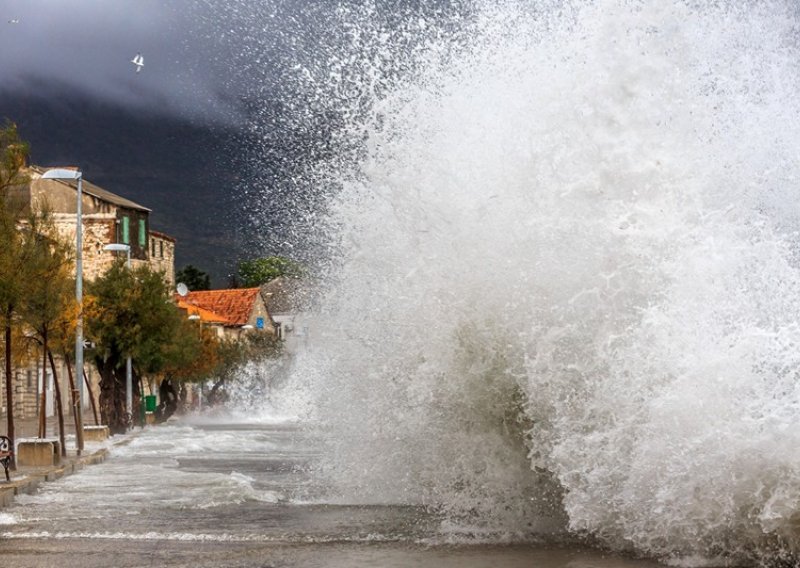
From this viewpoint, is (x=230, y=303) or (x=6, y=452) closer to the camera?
(x=6, y=452)

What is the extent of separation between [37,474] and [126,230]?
6619 centimetres

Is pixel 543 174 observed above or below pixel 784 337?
above

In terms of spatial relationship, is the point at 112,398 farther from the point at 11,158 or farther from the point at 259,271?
the point at 259,271

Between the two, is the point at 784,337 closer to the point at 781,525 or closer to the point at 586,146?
the point at 781,525

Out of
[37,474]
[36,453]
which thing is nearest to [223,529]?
[37,474]

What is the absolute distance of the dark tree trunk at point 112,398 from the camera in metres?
44.8

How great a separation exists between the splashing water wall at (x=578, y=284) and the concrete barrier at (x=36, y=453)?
9309 mm

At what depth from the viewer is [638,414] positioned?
385 inches

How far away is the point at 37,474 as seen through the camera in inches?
798

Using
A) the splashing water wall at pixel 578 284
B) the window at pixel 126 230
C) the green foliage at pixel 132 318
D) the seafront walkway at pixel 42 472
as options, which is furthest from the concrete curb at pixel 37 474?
the window at pixel 126 230

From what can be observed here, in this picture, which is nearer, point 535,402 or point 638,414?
point 638,414

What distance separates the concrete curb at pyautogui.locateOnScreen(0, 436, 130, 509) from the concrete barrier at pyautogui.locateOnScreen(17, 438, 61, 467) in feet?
0.90

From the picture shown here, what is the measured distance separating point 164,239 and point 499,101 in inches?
3581

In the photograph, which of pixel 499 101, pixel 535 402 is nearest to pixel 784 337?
pixel 535 402
